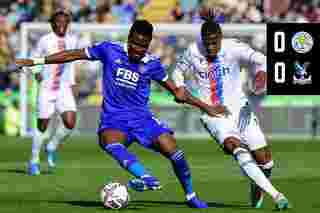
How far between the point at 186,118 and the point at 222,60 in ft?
50.0

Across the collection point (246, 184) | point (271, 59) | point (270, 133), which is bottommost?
point (270, 133)

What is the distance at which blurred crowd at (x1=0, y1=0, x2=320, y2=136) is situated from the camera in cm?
2848

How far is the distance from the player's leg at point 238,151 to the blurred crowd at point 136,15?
15.3 meters

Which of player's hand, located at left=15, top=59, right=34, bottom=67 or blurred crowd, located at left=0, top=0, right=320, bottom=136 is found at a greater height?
player's hand, located at left=15, top=59, right=34, bottom=67

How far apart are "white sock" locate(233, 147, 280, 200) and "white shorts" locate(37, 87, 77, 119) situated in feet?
21.2

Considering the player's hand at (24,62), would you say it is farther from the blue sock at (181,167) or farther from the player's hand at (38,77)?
the player's hand at (38,77)

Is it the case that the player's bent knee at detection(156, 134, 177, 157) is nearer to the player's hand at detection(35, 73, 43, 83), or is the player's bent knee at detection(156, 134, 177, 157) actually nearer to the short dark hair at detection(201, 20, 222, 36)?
the short dark hair at detection(201, 20, 222, 36)

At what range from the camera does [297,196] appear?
13820 mm

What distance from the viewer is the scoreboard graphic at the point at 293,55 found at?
1777cm

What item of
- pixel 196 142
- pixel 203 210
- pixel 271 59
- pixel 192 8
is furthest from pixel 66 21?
pixel 192 8

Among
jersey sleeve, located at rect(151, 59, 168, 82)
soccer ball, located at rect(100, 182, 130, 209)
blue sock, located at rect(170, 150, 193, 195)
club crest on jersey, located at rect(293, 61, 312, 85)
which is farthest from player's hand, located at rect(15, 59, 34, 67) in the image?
club crest on jersey, located at rect(293, 61, 312, 85)

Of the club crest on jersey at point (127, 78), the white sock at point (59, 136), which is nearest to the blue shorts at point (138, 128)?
the club crest on jersey at point (127, 78)

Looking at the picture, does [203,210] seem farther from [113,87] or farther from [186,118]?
[186,118]

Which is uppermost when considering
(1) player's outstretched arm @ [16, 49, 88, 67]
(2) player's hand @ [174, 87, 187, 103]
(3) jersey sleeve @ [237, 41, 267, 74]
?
(1) player's outstretched arm @ [16, 49, 88, 67]
